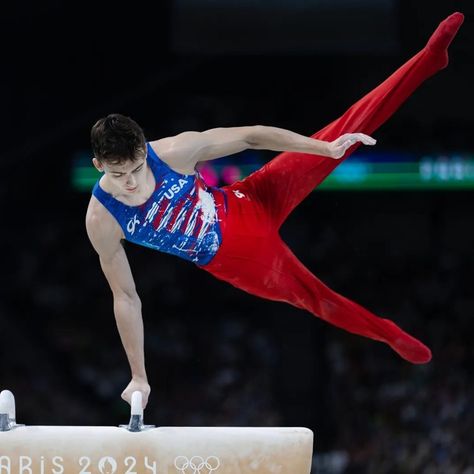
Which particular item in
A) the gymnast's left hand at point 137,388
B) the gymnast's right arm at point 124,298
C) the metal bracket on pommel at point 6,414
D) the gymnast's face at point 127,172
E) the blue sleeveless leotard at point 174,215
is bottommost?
the metal bracket on pommel at point 6,414

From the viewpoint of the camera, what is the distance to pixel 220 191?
191 inches

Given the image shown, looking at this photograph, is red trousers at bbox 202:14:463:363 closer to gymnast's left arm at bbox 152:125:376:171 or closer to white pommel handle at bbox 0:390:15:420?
gymnast's left arm at bbox 152:125:376:171

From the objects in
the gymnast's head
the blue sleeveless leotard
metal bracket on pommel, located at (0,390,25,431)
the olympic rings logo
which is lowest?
the olympic rings logo

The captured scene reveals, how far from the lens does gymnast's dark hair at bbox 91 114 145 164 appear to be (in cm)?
409

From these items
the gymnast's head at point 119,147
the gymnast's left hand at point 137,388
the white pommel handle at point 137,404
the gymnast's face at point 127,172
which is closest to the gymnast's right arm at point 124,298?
the gymnast's left hand at point 137,388

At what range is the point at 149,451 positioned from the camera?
4270 millimetres

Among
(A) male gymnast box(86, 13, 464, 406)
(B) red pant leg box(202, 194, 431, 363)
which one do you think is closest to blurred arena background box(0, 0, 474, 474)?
(A) male gymnast box(86, 13, 464, 406)

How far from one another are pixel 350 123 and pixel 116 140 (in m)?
1.33

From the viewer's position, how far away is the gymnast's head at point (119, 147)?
4094 millimetres

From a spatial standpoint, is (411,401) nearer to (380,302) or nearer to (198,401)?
(380,302)

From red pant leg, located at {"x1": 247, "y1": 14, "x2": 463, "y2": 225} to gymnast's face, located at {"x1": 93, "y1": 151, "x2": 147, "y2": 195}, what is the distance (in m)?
0.84

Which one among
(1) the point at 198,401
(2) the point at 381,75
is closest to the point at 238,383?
(1) the point at 198,401

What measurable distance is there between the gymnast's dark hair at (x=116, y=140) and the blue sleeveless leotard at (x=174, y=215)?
0.28m

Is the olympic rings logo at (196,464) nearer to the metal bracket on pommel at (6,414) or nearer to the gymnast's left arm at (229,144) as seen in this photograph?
the metal bracket on pommel at (6,414)
